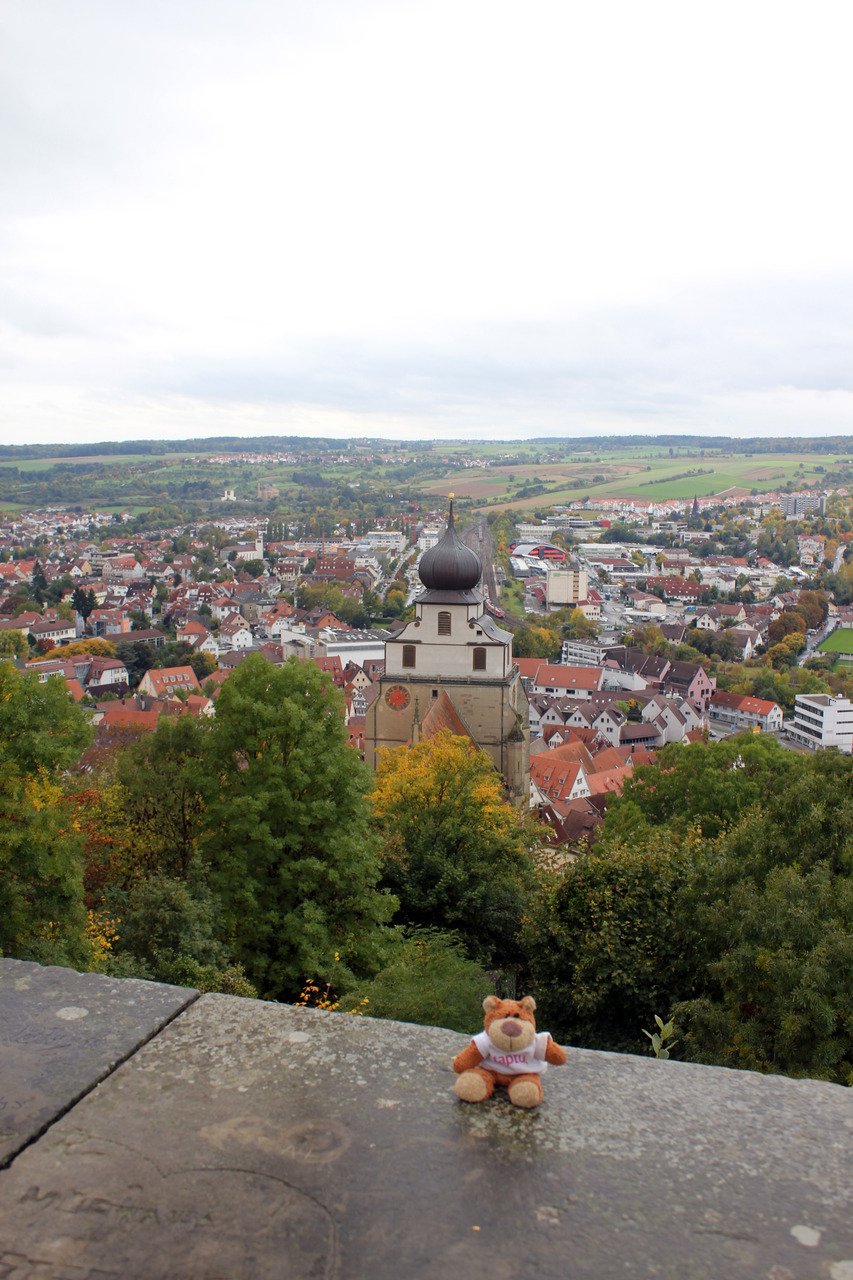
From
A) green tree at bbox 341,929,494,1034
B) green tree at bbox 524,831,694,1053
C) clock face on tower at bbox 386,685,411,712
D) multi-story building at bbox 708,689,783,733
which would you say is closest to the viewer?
green tree at bbox 341,929,494,1034

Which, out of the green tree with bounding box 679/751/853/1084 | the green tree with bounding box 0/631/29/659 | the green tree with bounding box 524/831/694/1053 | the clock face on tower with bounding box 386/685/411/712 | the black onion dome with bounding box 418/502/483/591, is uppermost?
the black onion dome with bounding box 418/502/483/591

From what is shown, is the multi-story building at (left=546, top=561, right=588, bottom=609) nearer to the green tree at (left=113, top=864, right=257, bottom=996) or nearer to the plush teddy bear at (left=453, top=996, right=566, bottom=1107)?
the green tree at (left=113, top=864, right=257, bottom=996)

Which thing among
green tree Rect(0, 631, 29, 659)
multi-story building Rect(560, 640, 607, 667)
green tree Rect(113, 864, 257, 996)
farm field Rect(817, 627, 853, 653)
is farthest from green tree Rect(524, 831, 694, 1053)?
farm field Rect(817, 627, 853, 653)

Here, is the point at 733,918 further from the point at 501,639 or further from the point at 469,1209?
the point at 501,639

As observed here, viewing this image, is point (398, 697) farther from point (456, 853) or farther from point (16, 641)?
point (16, 641)

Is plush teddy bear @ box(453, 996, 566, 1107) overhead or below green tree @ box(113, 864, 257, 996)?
overhead

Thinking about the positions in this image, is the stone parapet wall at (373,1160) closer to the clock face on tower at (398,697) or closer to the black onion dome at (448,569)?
the clock face on tower at (398,697)

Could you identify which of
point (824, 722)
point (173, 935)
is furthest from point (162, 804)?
point (824, 722)
